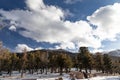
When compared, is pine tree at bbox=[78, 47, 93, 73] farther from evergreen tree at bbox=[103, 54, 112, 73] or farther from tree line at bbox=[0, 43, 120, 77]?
evergreen tree at bbox=[103, 54, 112, 73]

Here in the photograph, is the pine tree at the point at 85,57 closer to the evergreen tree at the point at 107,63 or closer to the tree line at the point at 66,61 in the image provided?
the tree line at the point at 66,61

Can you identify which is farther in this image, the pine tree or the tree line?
the tree line

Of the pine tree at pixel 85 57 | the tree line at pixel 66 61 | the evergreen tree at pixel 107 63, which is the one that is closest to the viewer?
the pine tree at pixel 85 57

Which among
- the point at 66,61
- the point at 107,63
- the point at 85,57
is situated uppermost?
the point at 85,57

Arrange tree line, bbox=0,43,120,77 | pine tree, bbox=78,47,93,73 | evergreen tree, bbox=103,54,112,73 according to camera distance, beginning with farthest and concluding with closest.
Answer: evergreen tree, bbox=103,54,112,73 < tree line, bbox=0,43,120,77 < pine tree, bbox=78,47,93,73

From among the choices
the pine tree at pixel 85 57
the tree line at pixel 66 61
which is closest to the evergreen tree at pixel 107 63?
the tree line at pixel 66 61

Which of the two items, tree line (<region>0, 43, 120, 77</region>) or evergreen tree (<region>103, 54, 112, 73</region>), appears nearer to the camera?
tree line (<region>0, 43, 120, 77</region>)

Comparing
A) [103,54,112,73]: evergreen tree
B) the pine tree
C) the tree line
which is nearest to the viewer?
the pine tree

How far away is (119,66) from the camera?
129 m

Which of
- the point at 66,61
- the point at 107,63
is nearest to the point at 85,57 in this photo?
the point at 66,61

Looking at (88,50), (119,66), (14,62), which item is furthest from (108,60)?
(14,62)

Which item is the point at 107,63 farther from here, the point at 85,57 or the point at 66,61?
the point at 66,61

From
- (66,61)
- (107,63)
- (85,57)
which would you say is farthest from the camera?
(107,63)

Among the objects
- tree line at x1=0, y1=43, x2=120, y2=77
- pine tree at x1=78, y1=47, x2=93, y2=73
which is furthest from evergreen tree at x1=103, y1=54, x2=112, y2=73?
pine tree at x1=78, y1=47, x2=93, y2=73
